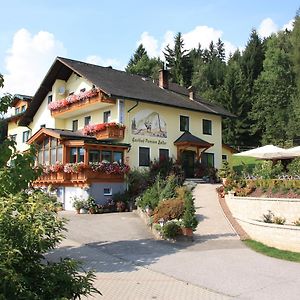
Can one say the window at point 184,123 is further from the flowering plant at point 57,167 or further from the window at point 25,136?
the window at point 25,136

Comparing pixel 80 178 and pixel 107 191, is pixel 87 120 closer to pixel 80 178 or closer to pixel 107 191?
pixel 80 178

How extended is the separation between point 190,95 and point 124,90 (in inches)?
346

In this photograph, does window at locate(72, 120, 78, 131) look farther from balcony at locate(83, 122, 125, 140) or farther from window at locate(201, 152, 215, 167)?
window at locate(201, 152, 215, 167)

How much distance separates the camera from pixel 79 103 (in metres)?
29.9

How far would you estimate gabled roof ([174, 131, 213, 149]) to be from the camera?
98.4 feet

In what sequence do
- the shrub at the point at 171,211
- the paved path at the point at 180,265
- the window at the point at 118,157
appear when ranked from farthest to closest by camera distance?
the window at the point at 118,157 → the shrub at the point at 171,211 → the paved path at the point at 180,265

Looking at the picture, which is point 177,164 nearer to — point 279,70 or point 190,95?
point 190,95

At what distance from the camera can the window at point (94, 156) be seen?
25.2m

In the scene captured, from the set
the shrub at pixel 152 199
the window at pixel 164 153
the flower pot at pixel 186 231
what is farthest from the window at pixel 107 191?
the flower pot at pixel 186 231

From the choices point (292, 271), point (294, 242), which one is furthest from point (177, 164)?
point (292, 271)

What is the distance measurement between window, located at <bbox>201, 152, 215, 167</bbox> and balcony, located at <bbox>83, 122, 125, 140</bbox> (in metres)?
7.82

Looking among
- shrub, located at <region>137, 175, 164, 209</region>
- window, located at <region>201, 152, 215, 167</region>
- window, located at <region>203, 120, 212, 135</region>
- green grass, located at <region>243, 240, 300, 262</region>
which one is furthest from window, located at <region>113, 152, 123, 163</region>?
green grass, located at <region>243, 240, 300, 262</region>

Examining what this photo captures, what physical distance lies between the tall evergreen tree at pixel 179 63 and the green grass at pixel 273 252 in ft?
181

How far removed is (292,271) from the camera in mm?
11336
